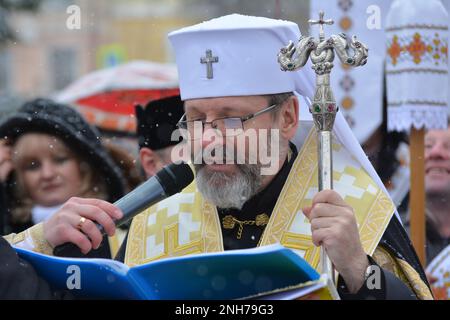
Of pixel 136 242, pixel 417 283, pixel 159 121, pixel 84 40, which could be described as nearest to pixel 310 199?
pixel 417 283

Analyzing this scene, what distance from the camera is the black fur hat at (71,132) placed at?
19.1 feet

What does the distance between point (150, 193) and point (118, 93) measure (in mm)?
5729

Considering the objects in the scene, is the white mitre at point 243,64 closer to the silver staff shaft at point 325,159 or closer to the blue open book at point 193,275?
the silver staff shaft at point 325,159

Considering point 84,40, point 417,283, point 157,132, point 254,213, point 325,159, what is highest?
point 325,159

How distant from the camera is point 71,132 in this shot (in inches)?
230

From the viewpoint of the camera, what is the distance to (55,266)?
9.94 ft

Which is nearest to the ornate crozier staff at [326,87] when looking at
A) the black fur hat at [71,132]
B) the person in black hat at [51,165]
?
the person in black hat at [51,165]

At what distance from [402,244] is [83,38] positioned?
36073 mm

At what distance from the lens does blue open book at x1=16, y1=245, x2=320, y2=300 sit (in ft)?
9.29

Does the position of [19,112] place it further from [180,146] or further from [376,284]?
[376,284]

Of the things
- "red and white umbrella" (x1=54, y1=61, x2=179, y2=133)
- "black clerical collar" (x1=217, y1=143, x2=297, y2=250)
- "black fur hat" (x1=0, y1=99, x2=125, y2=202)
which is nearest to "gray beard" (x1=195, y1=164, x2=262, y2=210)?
"black clerical collar" (x1=217, y1=143, x2=297, y2=250)

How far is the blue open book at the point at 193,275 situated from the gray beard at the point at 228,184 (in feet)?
2.82

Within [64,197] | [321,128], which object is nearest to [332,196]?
[321,128]

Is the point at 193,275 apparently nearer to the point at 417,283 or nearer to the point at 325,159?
the point at 325,159
